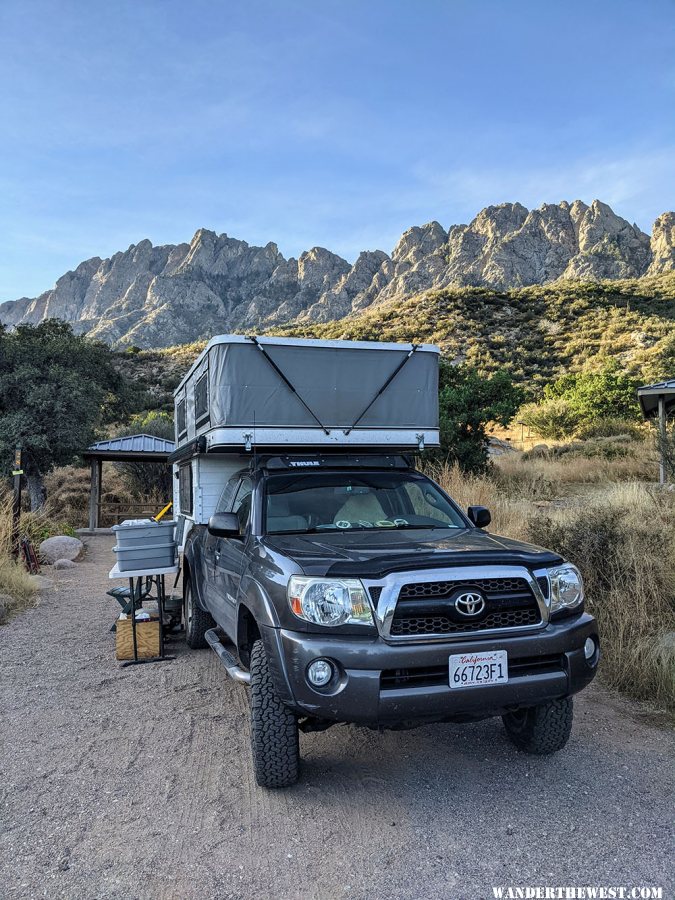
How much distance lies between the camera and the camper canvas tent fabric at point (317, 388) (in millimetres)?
5426

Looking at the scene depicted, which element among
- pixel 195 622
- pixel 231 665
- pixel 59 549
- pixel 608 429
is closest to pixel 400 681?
pixel 231 665

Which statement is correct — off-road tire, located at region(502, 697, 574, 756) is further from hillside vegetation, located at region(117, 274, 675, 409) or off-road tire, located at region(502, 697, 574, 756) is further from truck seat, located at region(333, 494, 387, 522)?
hillside vegetation, located at region(117, 274, 675, 409)

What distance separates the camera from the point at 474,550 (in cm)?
356

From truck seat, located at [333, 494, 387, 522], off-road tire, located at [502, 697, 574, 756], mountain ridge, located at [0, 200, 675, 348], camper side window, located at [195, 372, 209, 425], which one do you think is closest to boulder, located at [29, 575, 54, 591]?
camper side window, located at [195, 372, 209, 425]

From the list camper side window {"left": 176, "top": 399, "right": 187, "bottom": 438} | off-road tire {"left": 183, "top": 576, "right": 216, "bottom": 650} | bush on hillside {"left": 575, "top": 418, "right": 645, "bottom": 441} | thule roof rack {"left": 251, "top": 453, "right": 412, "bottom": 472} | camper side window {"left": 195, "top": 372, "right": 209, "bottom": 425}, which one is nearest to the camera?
thule roof rack {"left": 251, "top": 453, "right": 412, "bottom": 472}

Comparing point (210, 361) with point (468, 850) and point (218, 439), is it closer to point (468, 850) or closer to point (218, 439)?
point (218, 439)

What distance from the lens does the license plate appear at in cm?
317

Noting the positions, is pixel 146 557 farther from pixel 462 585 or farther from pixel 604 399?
pixel 604 399

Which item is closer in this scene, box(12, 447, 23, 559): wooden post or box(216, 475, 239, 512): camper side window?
box(216, 475, 239, 512): camper side window

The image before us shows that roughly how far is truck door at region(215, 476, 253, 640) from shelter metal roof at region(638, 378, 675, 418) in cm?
1215

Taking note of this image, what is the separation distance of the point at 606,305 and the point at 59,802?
51.6m

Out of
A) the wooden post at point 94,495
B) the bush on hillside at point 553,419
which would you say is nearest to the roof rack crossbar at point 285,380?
the wooden post at point 94,495

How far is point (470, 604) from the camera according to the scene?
3277 mm

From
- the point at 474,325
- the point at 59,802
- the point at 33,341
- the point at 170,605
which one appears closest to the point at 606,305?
the point at 474,325
